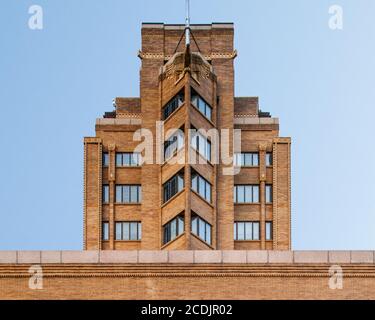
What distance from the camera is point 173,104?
59.1m

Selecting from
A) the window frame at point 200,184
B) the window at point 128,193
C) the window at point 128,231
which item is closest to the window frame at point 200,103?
the window frame at point 200,184

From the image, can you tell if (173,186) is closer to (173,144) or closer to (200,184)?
(200,184)

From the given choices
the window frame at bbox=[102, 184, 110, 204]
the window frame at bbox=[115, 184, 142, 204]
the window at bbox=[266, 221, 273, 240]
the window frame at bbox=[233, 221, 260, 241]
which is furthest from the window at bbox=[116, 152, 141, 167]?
the window at bbox=[266, 221, 273, 240]

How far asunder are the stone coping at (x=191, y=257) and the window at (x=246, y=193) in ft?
102

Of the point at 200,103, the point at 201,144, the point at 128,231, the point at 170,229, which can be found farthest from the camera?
the point at 128,231

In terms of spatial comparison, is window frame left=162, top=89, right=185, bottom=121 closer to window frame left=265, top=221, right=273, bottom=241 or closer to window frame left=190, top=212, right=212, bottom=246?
window frame left=190, top=212, right=212, bottom=246

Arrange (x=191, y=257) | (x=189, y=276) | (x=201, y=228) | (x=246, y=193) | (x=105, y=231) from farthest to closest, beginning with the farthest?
(x=246, y=193)
(x=105, y=231)
(x=201, y=228)
(x=191, y=257)
(x=189, y=276)

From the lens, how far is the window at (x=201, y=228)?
183ft

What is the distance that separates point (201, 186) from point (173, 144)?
282 centimetres

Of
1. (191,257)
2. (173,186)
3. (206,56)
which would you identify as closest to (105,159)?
(173,186)

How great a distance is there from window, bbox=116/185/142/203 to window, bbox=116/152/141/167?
4.43 ft

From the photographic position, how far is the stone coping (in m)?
30.8

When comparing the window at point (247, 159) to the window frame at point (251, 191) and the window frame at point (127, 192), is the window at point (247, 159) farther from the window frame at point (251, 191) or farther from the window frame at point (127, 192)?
the window frame at point (127, 192)
